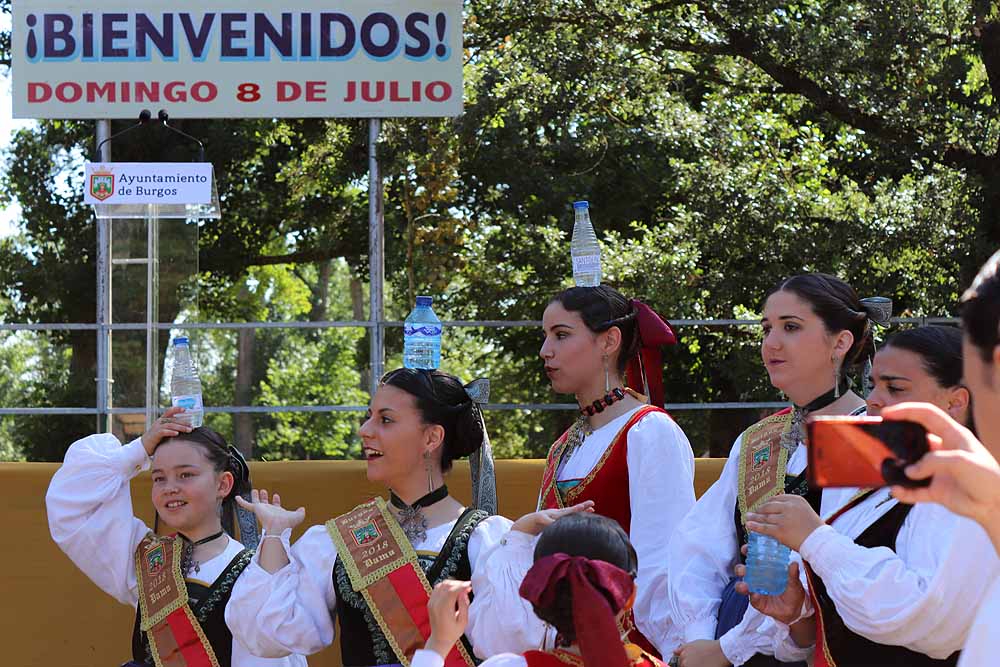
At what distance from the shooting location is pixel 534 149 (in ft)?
35.2

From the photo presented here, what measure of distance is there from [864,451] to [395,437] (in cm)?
220

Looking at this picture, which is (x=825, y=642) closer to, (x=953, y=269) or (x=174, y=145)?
(x=953, y=269)

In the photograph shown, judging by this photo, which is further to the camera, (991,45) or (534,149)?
(534,149)

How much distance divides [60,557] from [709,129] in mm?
7316

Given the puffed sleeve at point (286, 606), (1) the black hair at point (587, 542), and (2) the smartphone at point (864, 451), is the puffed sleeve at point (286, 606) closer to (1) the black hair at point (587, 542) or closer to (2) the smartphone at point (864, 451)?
(1) the black hair at point (587, 542)

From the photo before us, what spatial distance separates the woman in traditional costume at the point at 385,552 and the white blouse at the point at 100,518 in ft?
2.03

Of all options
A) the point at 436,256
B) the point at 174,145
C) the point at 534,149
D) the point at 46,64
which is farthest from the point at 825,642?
the point at 174,145

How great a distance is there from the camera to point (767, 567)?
2.93 meters

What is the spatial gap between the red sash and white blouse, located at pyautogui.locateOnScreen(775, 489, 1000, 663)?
0.08 ft

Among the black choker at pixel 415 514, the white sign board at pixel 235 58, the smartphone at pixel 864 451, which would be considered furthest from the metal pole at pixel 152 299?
the smartphone at pixel 864 451

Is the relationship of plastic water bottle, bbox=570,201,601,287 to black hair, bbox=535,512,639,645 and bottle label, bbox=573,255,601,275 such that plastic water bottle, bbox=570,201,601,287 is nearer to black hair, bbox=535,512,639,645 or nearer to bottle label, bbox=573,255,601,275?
bottle label, bbox=573,255,601,275

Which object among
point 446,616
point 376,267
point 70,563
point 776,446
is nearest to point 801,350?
point 776,446

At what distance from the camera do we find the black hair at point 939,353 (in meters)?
3.08

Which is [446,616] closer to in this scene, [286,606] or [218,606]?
[286,606]
